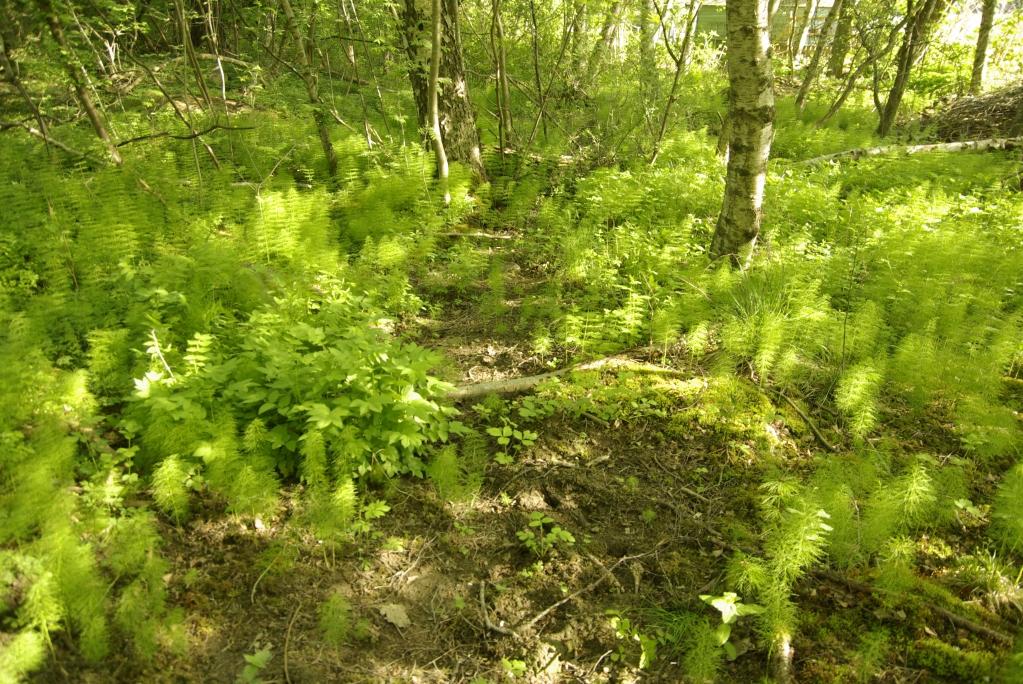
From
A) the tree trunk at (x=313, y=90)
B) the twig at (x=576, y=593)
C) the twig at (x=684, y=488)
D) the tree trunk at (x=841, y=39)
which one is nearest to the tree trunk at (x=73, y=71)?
the tree trunk at (x=313, y=90)

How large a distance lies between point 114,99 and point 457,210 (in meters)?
5.62

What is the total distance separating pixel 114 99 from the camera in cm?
884

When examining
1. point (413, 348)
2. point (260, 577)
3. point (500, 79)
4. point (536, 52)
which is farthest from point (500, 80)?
point (260, 577)

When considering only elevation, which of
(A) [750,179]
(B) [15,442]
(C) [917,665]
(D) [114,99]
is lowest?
(C) [917,665]

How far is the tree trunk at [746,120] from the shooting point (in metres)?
4.84

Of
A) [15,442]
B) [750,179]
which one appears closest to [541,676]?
[15,442]

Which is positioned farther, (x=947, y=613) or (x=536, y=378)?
(x=536, y=378)

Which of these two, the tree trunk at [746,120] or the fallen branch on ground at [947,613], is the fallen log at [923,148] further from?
the fallen branch on ground at [947,613]

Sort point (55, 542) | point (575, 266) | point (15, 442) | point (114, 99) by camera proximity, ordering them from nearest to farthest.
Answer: point (55, 542) → point (15, 442) → point (575, 266) → point (114, 99)

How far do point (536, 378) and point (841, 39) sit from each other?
13.6 m

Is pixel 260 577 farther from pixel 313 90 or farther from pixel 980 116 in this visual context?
pixel 980 116

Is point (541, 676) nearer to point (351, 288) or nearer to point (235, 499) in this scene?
point (235, 499)

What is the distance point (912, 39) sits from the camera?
10977mm

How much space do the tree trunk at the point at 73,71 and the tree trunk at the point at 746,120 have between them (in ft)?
20.1
